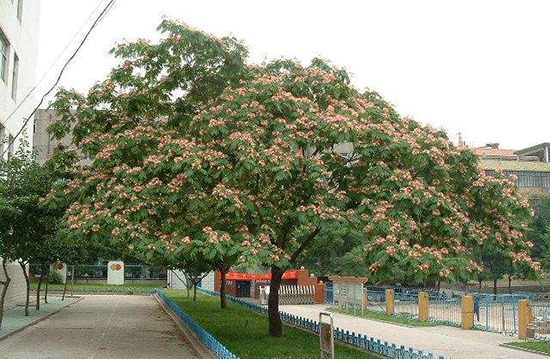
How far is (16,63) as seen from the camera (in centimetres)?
2798

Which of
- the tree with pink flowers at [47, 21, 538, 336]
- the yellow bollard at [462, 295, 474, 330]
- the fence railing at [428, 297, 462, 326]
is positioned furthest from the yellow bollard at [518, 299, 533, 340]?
the fence railing at [428, 297, 462, 326]

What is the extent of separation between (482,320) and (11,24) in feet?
79.4

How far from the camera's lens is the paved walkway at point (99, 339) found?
16.8 m

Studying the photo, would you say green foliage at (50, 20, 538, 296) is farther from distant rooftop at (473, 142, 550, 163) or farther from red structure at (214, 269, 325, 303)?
distant rooftop at (473, 142, 550, 163)

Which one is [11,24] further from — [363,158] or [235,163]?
[363,158]

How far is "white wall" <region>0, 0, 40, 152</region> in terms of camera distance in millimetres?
Result: 24984

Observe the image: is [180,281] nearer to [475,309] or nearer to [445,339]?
[475,309]

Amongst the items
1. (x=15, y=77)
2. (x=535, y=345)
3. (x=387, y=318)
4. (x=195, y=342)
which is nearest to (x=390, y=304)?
(x=387, y=318)

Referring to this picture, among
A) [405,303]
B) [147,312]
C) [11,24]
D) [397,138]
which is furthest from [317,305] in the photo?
[397,138]

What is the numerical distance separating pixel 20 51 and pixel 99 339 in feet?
49.0

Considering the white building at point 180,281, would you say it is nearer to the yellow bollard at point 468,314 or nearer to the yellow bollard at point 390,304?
the yellow bollard at point 390,304

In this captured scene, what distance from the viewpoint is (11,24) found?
1021 inches

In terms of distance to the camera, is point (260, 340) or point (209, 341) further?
point (260, 340)

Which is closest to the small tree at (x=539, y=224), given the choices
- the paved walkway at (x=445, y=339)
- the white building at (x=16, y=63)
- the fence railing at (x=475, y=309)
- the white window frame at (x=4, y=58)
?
the fence railing at (x=475, y=309)
